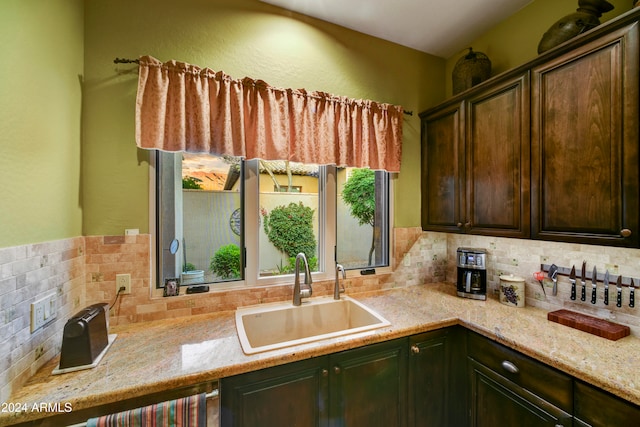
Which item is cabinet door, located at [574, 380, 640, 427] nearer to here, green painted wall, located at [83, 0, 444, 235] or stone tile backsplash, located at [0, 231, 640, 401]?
stone tile backsplash, located at [0, 231, 640, 401]

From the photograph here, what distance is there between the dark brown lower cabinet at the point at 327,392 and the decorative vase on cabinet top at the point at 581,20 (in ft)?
5.78

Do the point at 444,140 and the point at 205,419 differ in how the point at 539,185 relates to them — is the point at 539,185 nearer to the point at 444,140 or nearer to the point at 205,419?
the point at 444,140

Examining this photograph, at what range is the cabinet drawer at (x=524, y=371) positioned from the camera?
105 cm

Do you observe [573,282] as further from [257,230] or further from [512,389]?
[257,230]

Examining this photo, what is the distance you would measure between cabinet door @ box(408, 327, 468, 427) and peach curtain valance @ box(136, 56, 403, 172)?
46.0 inches

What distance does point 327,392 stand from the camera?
1.22 m

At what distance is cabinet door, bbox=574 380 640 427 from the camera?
0.89 m

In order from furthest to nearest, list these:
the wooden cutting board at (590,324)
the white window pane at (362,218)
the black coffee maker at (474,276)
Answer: the white window pane at (362,218)
the black coffee maker at (474,276)
the wooden cutting board at (590,324)

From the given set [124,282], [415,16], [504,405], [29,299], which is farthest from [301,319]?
[415,16]

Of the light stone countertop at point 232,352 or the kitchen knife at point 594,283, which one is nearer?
the light stone countertop at point 232,352

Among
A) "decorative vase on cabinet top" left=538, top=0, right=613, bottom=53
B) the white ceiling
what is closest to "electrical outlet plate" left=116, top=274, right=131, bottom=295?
the white ceiling

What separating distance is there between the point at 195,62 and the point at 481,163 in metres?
1.84

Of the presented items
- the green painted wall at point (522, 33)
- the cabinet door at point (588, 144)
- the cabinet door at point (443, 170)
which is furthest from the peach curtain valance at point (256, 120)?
the cabinet door at point (588, 144)

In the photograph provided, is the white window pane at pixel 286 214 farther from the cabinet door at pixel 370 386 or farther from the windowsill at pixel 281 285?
the cabinet door at pixel 370 386
